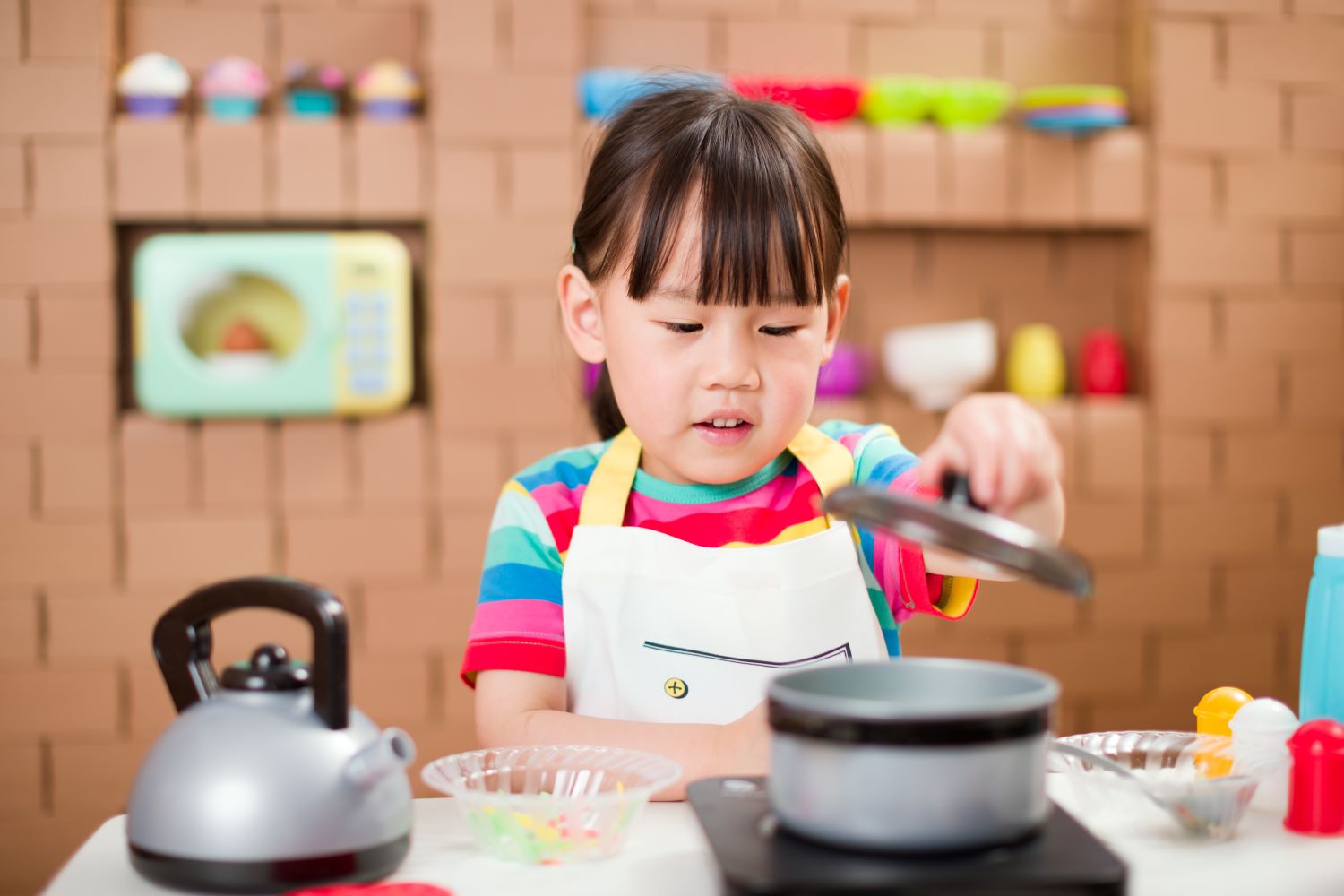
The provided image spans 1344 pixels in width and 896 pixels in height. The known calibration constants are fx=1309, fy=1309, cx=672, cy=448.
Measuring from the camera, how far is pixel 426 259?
2383 millimetres

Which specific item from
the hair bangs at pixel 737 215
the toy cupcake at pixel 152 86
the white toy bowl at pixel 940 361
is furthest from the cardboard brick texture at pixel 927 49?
the hair bangs at pixel 737 215

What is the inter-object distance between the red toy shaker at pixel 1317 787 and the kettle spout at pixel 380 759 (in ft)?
1.67

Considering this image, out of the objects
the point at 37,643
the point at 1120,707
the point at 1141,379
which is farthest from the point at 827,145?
the point at 37,643

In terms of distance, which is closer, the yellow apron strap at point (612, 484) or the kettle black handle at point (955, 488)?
the kettle black handle at point (955, 488)

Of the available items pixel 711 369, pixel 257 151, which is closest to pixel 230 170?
pixel 257 151

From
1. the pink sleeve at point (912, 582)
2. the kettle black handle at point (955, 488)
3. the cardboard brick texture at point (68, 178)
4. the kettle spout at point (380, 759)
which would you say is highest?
the cardboard brick texture at point (68, 178)

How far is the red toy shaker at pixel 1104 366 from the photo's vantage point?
2.57 metres

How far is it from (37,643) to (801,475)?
1.67 m

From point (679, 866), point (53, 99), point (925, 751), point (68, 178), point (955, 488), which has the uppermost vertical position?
point (53, 99)

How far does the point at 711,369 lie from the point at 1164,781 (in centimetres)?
42

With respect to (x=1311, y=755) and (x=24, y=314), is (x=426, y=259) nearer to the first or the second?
(x=24, y=314)

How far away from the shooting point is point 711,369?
3.22ft

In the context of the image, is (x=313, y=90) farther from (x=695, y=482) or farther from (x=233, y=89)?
(x=695, y=482)

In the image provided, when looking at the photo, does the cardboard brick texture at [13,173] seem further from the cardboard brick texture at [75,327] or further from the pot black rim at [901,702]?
the pot black rim at [901,702]
